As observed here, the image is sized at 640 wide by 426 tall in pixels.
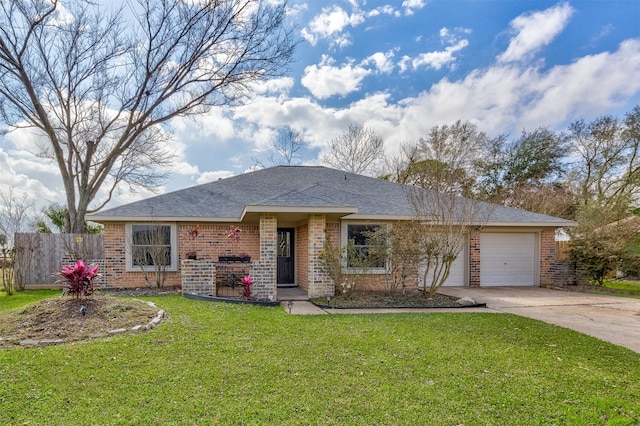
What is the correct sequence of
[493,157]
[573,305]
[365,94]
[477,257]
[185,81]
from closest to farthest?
1. [573,305]
2. [477,257]
3. [185,81]
4. [365,94]
5. [493,157]

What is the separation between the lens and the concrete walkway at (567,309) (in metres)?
5.85

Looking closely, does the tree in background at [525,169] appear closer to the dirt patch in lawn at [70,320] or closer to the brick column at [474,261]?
Answer: the brick column at [474,261]

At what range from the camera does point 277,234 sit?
1123 centimetres

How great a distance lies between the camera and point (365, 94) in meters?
17.0

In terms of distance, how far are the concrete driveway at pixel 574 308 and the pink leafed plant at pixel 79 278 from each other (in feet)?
26.5

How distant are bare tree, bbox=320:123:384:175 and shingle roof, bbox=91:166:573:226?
30.4 feet

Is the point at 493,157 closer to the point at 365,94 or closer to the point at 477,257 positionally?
the point at 365,94

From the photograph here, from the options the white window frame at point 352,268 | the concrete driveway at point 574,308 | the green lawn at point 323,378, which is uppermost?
the white window frame at point 352,268

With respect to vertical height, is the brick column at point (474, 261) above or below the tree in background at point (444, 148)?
below

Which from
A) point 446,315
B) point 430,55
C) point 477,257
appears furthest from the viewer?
point 430,55

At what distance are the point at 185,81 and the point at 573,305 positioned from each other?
16.9 metres

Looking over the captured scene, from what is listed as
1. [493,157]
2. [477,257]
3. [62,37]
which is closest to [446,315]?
[477,257]

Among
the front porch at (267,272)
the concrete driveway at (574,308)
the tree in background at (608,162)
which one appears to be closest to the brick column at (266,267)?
the front porch at (267,272)

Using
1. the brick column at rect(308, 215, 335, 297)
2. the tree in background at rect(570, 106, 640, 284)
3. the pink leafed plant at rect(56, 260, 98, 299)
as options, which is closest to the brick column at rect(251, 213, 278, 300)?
the brick column at rect(308, 215, 335, 297)
